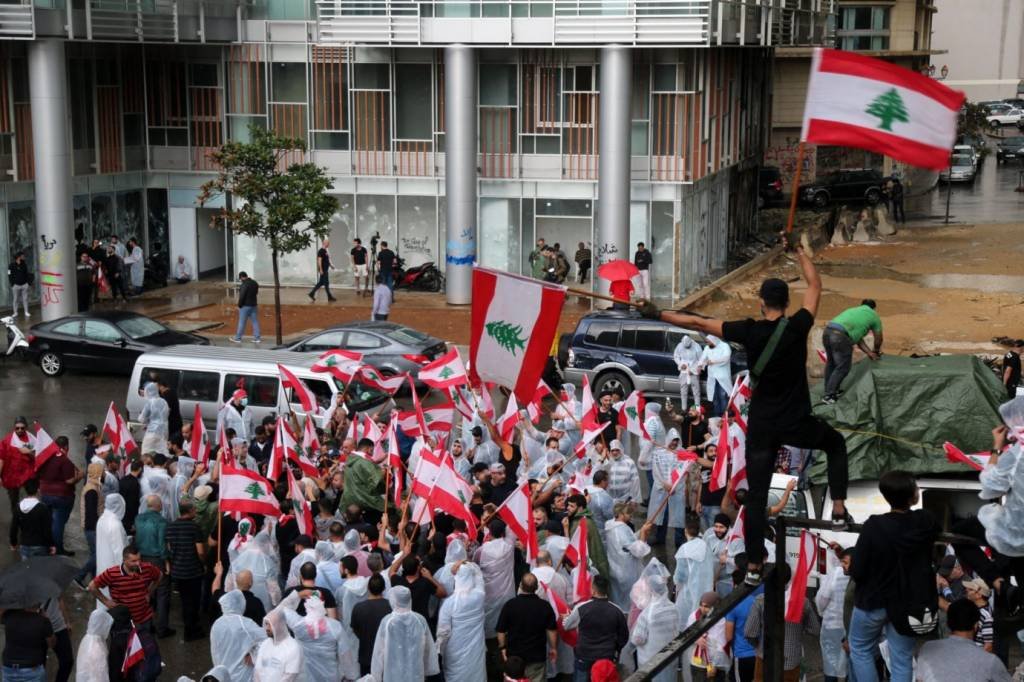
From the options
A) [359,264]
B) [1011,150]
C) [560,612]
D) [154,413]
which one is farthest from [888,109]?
[1011,150]

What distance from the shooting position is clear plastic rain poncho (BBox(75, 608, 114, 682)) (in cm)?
1157

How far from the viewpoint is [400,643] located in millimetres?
11555

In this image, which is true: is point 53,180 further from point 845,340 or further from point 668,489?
point 668,489

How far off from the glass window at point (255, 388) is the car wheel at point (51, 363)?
7281mm

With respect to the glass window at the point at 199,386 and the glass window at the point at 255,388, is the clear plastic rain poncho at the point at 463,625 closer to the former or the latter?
the glass window at the point at 255,388

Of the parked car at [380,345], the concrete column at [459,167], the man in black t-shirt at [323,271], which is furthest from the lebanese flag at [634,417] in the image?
the man in black t-shirt at [323,271]

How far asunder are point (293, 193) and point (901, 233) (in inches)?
974

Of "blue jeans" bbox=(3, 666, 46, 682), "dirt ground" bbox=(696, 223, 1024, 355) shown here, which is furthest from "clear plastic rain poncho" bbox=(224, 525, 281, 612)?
"dirt ground" bbox=(696, 223, 1024, 355)

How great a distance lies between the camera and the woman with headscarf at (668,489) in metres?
16.2

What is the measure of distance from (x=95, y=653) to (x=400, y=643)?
2457mm

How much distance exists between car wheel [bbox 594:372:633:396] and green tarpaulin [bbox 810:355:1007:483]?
855cm

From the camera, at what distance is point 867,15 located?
212 feet

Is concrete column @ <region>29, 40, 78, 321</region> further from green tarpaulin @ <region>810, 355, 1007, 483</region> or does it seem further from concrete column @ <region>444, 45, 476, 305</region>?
green tarpaulin @ <region>810, 355, 1007, 483</region>

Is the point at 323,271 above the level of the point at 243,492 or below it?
below
